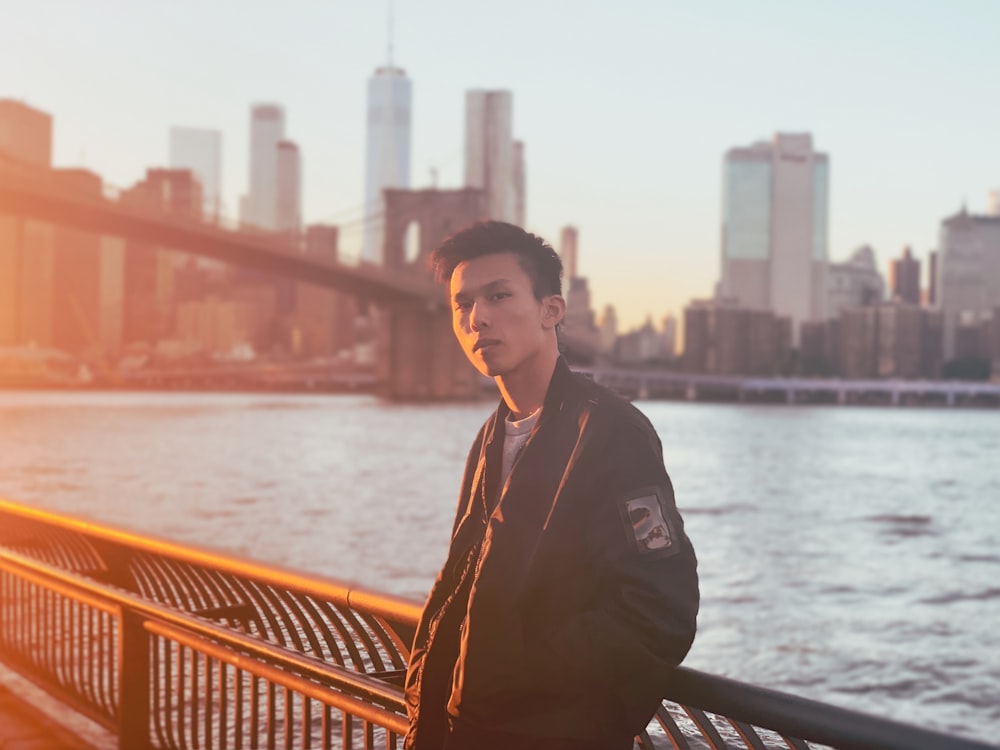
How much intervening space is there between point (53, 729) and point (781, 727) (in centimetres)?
334

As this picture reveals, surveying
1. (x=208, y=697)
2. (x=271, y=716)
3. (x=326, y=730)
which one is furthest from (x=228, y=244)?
(x=326, y=730)

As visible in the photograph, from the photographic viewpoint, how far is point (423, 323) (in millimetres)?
75688

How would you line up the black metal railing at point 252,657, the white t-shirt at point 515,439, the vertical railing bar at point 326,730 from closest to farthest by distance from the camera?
the black metal railing at point 252,657 < the white t-shirt at point 515,439 < the vertical railing bar at point 326,730

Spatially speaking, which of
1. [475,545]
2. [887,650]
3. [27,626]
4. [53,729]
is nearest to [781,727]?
[475,545]

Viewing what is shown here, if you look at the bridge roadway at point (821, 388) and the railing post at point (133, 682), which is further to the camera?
the bridge roadway at point (821, 388)

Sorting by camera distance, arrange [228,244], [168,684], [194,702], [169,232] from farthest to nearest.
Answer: [228,244] → [169,232] → [168,684] → [194,702]

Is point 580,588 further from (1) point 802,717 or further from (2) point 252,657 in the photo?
(2) point 252,657

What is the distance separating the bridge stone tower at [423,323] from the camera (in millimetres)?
76500

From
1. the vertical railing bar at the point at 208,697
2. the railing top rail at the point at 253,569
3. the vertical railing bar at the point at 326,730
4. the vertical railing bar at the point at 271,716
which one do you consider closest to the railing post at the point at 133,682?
the railing top rail at the point at 253,569

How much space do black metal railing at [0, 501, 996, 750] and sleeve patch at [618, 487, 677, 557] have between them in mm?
259

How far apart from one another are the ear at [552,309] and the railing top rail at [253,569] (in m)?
0.67

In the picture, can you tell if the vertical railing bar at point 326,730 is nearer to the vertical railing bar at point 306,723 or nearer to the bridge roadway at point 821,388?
the vertical railing bar at point 306,723

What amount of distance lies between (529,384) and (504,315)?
115 mm

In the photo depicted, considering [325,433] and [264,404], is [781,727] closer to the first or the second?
[325,433]
